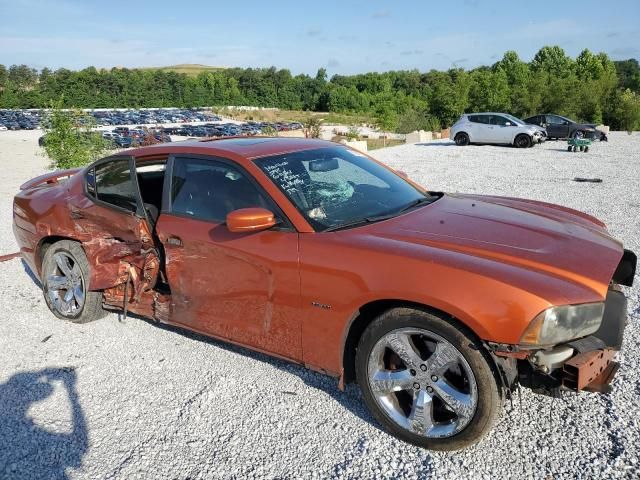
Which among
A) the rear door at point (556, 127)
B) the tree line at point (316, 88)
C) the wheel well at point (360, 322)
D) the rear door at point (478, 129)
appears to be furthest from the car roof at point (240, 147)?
the tree line at point (316, 88)

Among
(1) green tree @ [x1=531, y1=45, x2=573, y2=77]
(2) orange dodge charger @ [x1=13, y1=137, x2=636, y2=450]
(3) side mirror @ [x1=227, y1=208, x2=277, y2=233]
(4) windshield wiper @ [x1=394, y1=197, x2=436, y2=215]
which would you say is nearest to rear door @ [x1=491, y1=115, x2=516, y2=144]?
(2) orange dodge charger @ [x1=13, y1=137, x2=636, y2=450]

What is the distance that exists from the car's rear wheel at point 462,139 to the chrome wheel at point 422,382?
2253 centimetres

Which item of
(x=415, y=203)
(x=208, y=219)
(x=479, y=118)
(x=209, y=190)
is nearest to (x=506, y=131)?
(x=479, y=118)

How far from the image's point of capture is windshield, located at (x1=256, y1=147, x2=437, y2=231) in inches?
124

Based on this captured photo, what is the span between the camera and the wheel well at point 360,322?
2572mm

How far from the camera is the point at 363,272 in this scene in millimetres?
2654

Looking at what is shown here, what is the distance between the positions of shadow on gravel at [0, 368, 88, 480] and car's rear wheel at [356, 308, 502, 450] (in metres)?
1.68

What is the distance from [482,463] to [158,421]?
6.16 ft

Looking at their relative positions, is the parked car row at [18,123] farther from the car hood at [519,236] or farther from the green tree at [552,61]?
the car hood at [519,236]

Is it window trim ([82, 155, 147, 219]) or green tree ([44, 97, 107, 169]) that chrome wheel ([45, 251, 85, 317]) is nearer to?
window trim ([82, 155, 147, 219])

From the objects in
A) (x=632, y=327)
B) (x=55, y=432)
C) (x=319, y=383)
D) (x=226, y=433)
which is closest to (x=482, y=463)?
(x=319, y=383)

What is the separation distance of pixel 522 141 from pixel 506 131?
0.83 m

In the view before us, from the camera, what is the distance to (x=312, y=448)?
271 cm

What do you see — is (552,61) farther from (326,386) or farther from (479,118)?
(326,386)
